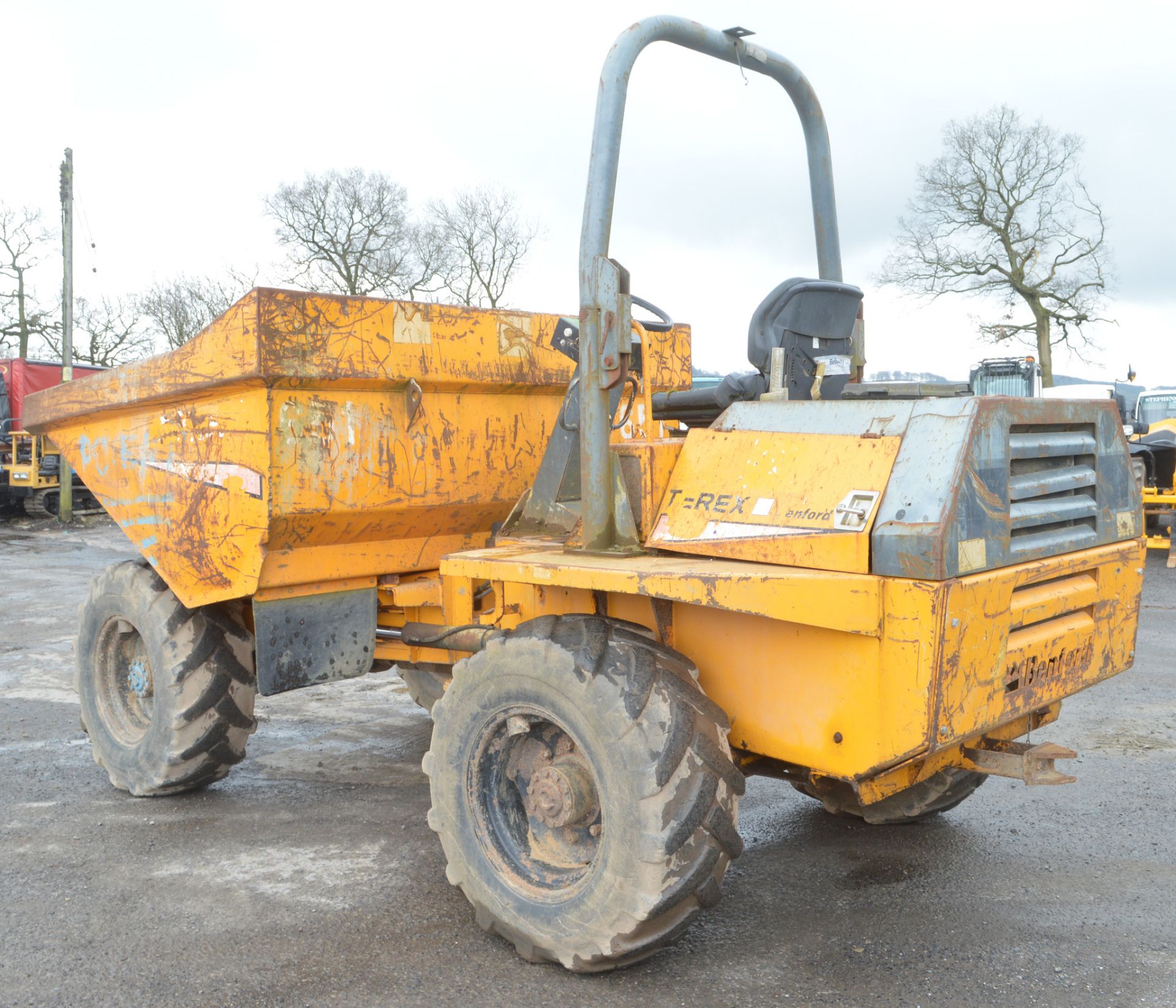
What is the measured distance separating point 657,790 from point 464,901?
111 cm

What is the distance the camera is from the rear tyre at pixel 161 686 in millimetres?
4523

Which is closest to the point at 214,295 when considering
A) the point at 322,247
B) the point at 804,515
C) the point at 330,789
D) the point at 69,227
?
the point at 322,247

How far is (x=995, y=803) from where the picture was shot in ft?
15.3

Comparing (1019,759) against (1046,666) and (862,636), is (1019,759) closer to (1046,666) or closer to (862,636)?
(1046,666)

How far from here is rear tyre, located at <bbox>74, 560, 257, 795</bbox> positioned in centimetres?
452

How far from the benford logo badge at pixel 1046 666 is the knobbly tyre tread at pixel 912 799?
81 centimetres

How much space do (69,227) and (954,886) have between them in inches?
858

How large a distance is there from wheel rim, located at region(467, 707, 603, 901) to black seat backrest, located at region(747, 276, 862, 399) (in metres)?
1.30

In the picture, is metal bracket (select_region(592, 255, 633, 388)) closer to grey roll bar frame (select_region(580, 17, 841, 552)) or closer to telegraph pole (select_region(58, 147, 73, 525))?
grey roll bar frame (select_region(580, 17, 841, 552))

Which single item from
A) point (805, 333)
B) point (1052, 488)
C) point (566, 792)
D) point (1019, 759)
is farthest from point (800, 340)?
point (566, 792)

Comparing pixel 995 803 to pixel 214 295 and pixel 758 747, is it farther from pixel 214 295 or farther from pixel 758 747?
pixel 214 295

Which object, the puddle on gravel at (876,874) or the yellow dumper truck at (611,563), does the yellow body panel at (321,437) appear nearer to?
the yellow dumper truck at (611,563)

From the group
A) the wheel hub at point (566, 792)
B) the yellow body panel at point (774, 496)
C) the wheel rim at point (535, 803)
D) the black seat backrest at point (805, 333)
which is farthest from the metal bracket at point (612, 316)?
A: the wheel hub at point (566, 792)

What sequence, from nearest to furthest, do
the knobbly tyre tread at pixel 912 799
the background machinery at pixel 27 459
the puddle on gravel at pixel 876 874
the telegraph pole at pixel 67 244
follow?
the puddle on gravel at pixel 876 874 → the knobbly tyre tread at pixel 912 799 → the background machinery at pixel 27 459 → the telegraph pole at pixel 67 244
